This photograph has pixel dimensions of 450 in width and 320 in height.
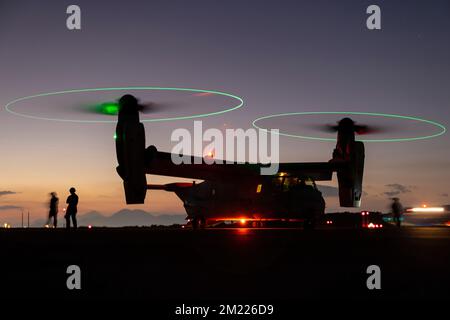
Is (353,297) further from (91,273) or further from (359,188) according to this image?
(359,188)

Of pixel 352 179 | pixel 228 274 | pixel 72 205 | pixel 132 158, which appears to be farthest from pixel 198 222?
pixel 228 274

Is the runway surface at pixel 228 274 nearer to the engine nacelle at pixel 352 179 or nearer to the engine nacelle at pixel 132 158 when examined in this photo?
the engine nacelle at pixel 132 158

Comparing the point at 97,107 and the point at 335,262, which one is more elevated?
the point at 97,107

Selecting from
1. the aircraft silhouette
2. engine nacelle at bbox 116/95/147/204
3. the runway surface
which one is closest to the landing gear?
the aircraft silhouette

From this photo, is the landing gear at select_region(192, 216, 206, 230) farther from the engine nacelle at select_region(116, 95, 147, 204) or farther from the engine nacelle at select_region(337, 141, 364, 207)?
the engine nacelle at select_region(116, 95, 147, 204)

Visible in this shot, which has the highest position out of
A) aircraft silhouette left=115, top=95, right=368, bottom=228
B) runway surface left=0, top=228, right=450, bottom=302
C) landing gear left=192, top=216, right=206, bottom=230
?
aircraft silhouette left=115, top=95, right=368, bottom=228

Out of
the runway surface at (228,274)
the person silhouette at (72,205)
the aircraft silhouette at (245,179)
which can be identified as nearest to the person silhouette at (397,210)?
the aircraft silhouette at (245,179)

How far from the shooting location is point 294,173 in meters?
30.7

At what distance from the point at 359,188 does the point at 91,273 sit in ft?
79.3

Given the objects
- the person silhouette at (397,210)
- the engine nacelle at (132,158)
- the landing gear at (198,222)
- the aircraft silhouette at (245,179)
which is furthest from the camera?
the person silhouette at (397,210)

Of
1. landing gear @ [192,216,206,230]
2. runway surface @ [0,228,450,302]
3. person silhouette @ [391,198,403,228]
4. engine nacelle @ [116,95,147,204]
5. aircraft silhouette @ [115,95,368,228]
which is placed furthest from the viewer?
person silhouette @ [391,198,403,228]
